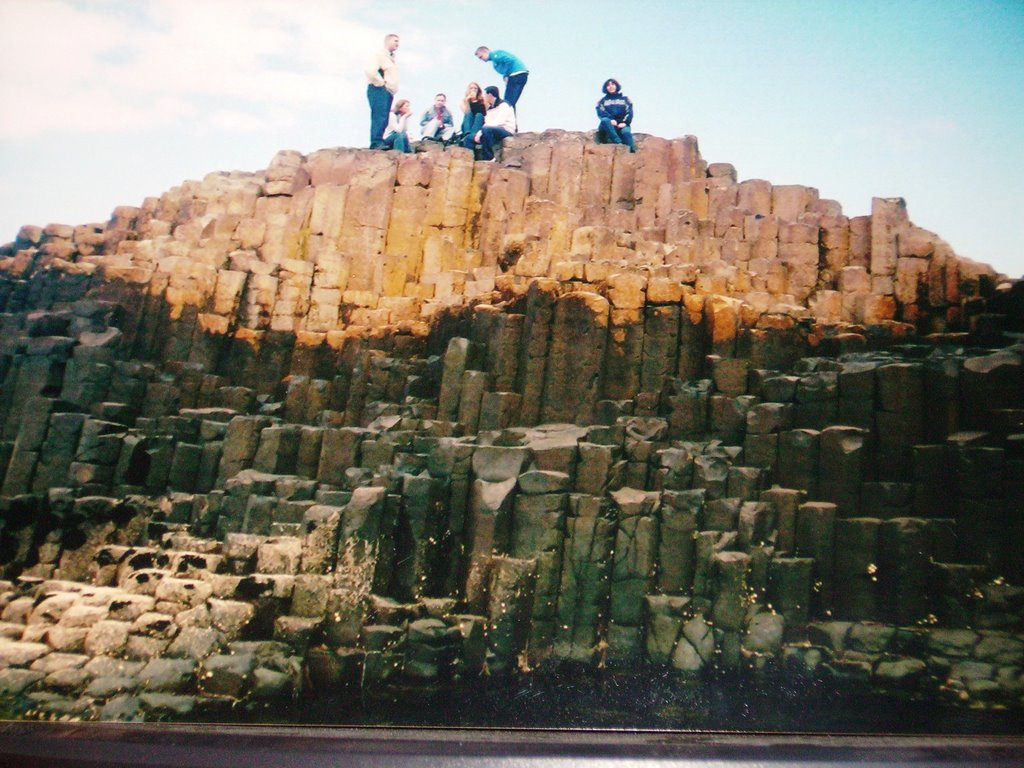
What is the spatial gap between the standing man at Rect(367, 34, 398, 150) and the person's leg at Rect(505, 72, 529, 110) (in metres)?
1.71

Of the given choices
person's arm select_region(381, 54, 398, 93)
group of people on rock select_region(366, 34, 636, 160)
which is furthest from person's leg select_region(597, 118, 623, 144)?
person's arm select_region(381, 54, 398, 93)

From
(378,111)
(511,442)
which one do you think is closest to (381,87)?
(378,111)

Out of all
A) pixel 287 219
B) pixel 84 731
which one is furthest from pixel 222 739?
pixel 287 219

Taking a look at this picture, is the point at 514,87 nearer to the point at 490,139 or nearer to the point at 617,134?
the point at 490,139

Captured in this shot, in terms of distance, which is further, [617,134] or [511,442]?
[617,134]

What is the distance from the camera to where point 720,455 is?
19.5ft

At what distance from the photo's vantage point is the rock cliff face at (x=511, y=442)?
5.17 meters

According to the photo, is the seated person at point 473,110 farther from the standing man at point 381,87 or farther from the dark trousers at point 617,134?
the dark trousers at point 617,134

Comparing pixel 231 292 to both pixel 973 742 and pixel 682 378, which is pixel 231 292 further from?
pixel 973 742

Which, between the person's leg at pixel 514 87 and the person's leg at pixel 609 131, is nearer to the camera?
the person's leg at pixel 609 131

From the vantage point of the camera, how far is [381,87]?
399 inches

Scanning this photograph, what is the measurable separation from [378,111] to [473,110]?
1489 mm

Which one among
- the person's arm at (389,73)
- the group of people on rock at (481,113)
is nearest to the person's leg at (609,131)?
the group of people on rock at (481,113)

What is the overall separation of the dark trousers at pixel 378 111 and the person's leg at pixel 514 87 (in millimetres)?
1825
